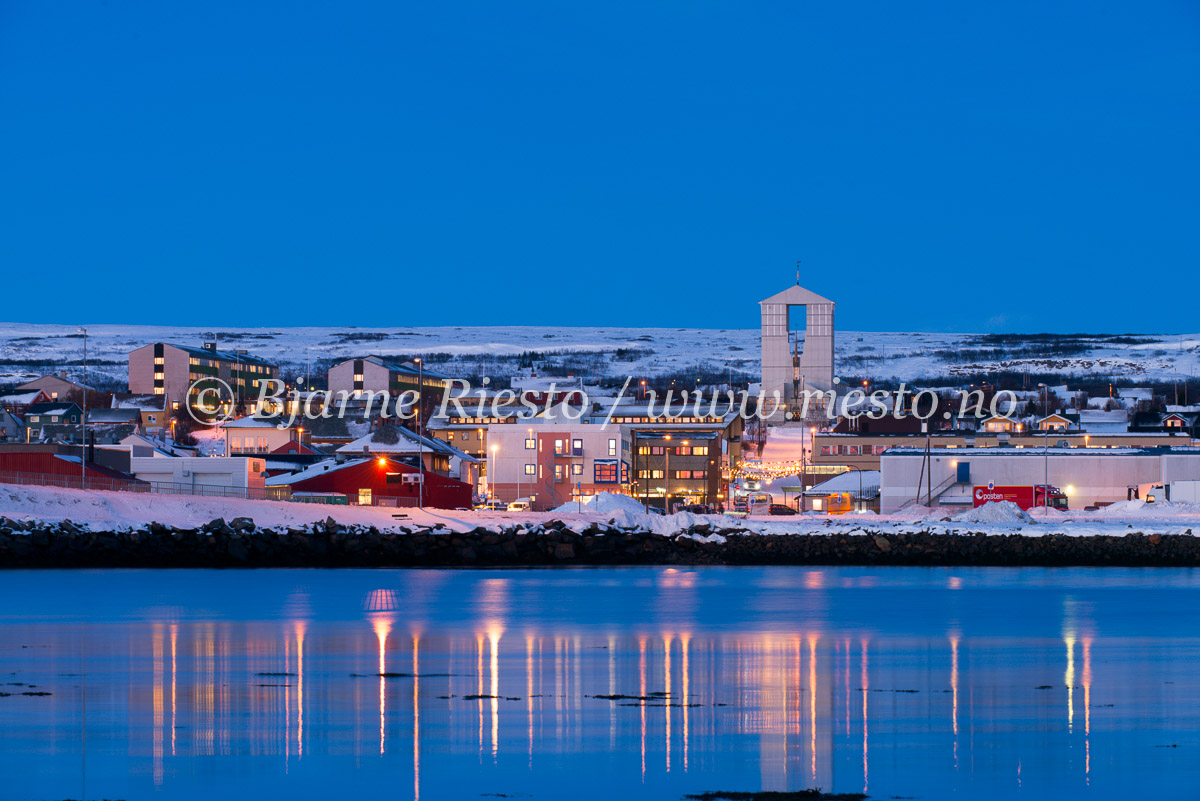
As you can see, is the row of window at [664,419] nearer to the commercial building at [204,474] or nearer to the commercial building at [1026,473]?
the commercial building at [1026,473]

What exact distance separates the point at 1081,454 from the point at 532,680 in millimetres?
51008

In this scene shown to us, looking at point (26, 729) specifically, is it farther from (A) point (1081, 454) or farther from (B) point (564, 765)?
(A) point (1081, 454)

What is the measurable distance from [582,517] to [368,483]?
1232 cm

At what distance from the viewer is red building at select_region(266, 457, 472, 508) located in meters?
57.2

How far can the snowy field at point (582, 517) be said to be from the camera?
40.7 meters

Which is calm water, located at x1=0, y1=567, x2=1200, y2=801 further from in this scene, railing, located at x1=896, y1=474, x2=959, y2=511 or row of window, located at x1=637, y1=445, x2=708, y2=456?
row of window, located at x1=637, y1=445, x2=708, y2=456

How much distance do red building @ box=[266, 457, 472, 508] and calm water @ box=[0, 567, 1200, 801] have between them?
30.6 metres

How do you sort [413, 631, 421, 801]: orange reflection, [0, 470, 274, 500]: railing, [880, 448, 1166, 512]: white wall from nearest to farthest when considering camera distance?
[413, 631, 421, 801]: orange reflection < [0, 470, 274, 500]: railing < [880, 448, 1166, 512]: white wall

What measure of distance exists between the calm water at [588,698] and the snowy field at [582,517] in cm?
1500

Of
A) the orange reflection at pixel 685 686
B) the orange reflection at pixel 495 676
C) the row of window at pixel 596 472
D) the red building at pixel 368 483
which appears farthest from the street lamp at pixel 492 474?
Result: the orange reflection at pixel 685 686

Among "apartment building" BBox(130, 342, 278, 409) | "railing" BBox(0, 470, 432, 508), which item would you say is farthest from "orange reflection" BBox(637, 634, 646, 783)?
"apartment building" BBox(130, 342, 278, 409)

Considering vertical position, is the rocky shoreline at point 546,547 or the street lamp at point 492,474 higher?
the street lamp at point 492,474

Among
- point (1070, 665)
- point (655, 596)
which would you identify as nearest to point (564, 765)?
point (1070, 665)

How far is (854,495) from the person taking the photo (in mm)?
68062
